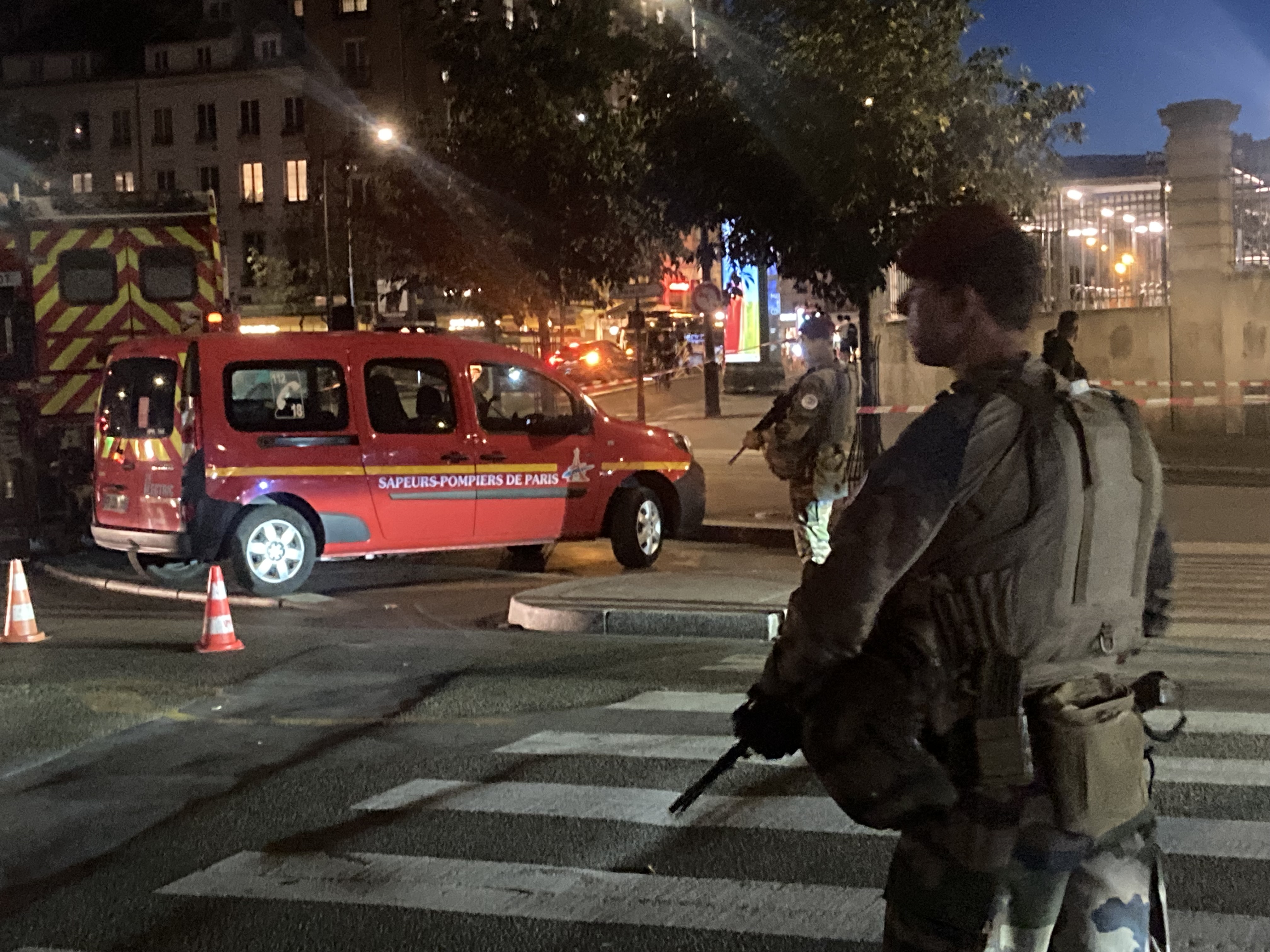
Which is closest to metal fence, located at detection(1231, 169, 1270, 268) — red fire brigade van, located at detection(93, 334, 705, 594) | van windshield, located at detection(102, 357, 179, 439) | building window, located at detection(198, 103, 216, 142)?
red fire brigade van, located at detection(93, 334, 705, 594)

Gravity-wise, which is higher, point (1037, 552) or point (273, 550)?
point (1037, 552)

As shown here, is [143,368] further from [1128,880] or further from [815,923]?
[1128,880]

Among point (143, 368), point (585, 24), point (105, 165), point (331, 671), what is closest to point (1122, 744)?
point (331, 671)

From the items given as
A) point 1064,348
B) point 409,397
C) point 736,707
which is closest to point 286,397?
point 409,397

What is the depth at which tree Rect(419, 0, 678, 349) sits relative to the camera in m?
17.9

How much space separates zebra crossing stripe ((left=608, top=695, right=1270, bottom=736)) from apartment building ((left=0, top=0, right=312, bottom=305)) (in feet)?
216

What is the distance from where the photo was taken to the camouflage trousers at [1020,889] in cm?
260

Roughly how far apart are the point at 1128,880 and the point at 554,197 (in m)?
18.6

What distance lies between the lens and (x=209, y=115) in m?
72.8

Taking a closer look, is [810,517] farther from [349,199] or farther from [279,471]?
[349,199]

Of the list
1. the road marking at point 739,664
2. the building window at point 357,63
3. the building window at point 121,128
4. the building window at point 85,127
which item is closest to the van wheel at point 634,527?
the road marking at point 739,664

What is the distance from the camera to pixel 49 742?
7.12 meters

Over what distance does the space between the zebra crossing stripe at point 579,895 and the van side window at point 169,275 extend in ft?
35.6

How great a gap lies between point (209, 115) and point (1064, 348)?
66.7 m
